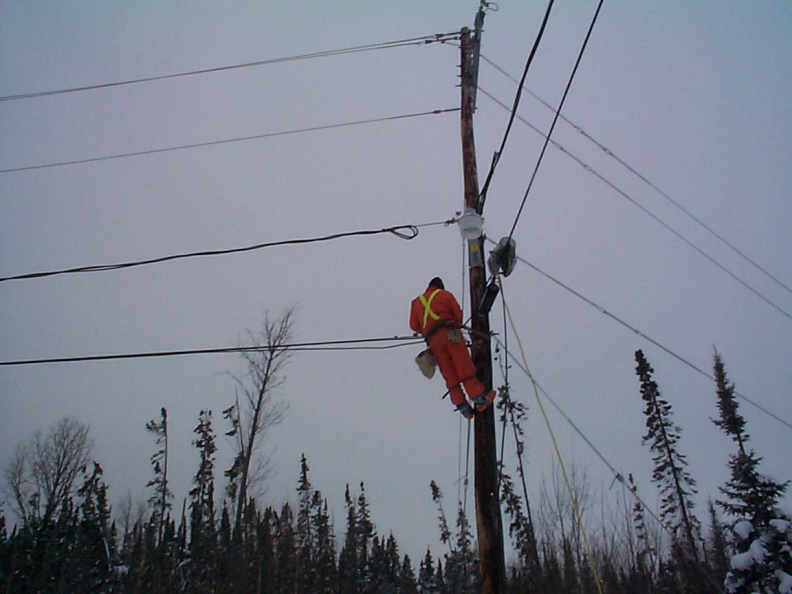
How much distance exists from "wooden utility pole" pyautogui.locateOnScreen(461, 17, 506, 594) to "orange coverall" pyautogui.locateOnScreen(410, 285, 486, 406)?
20cm

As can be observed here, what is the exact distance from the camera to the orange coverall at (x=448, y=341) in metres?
4.97

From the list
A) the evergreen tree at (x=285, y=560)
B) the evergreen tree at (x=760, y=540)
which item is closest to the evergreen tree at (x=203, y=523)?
the evergreen tree at (x=285, y=560)

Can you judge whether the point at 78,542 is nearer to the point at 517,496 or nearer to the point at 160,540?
the point at 160,540

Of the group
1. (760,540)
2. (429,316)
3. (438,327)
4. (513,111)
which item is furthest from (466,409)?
(760,540)

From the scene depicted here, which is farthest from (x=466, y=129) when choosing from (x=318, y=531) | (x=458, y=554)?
(x=318, y=531)

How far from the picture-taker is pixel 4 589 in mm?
29156

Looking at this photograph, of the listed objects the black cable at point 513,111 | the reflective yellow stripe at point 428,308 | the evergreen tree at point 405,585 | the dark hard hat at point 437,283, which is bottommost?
the evergreen tree at point 405,585

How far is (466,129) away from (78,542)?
41.0 m

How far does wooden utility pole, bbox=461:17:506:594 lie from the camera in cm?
443

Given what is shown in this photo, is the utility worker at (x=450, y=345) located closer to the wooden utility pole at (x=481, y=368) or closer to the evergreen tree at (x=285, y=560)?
the wooden utility pole at (x=481, y=368)

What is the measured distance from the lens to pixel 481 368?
204 inches

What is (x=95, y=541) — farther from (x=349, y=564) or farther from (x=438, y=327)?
(x=438, y=327)

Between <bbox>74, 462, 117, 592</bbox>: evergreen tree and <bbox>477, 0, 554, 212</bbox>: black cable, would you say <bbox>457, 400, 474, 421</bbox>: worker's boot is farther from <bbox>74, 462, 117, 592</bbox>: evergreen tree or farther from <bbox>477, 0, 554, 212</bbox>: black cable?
<bbox>74, 462, 117, 592</bbox>: evergreen tree

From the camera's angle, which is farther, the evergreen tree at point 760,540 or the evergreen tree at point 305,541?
the evergreen tree at point 305,541
